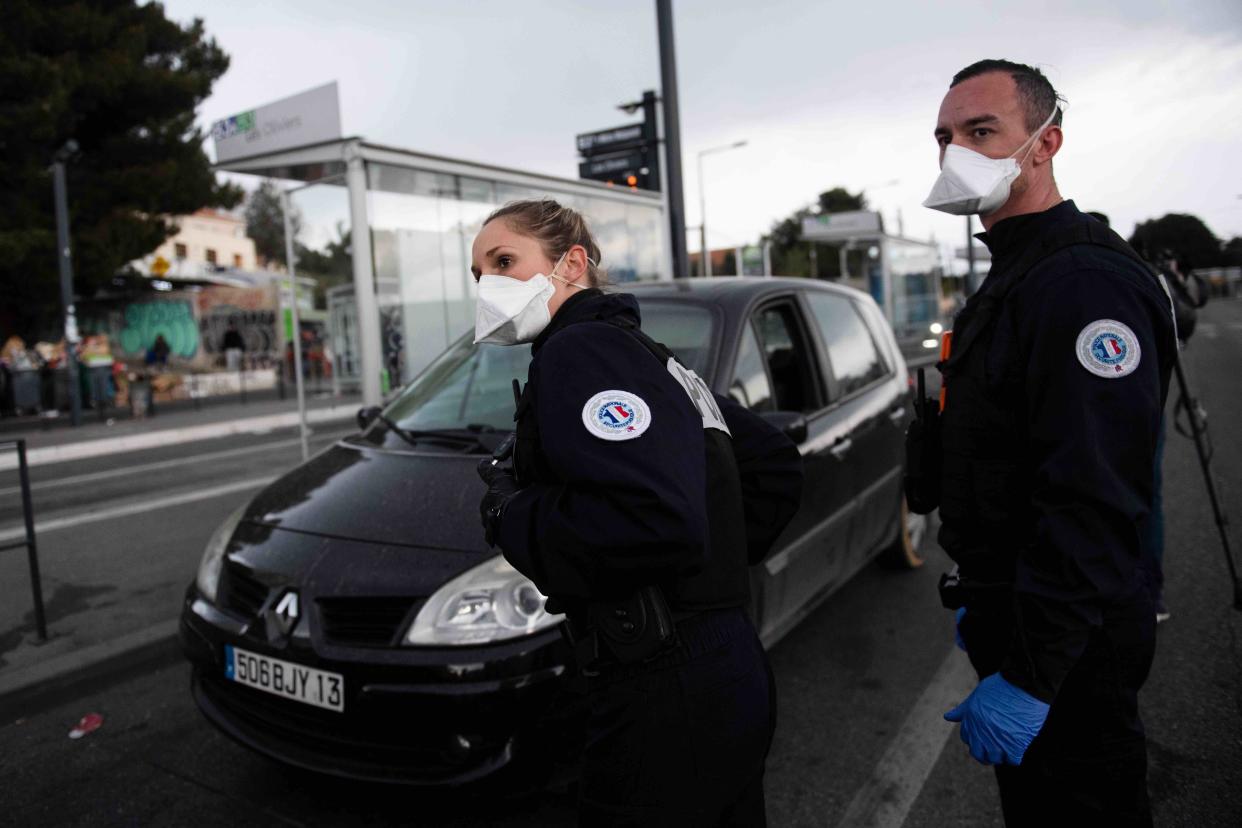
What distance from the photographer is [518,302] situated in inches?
69.2

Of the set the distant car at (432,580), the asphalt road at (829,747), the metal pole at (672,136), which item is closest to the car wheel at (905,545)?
the asphalt road at (829,747)

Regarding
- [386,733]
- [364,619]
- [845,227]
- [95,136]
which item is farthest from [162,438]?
[845,227]

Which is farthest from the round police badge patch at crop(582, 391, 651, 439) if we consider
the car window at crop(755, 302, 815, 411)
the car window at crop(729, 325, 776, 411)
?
the car window at crop(755, 302, 815, 411)

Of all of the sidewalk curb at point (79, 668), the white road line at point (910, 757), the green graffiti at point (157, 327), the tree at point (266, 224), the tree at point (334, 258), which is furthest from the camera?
the tree at point (266, 224)

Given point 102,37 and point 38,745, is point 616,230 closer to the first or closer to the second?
point 38,745

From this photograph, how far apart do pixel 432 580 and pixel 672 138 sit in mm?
8368

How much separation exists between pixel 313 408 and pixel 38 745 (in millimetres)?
15965

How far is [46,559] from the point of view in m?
5.92

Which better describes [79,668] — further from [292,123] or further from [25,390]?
[25,390]

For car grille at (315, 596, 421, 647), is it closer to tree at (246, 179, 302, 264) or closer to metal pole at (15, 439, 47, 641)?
metal pole at (15, 439, 47, 641)

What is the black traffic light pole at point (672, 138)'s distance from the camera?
9.59 m

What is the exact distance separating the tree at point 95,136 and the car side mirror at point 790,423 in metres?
20.0

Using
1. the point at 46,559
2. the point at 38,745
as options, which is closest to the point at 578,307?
the point at 38,745

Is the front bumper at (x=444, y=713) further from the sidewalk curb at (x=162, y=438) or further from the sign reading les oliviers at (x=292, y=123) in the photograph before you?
the sidewalk curb at (x=162, y=438)
